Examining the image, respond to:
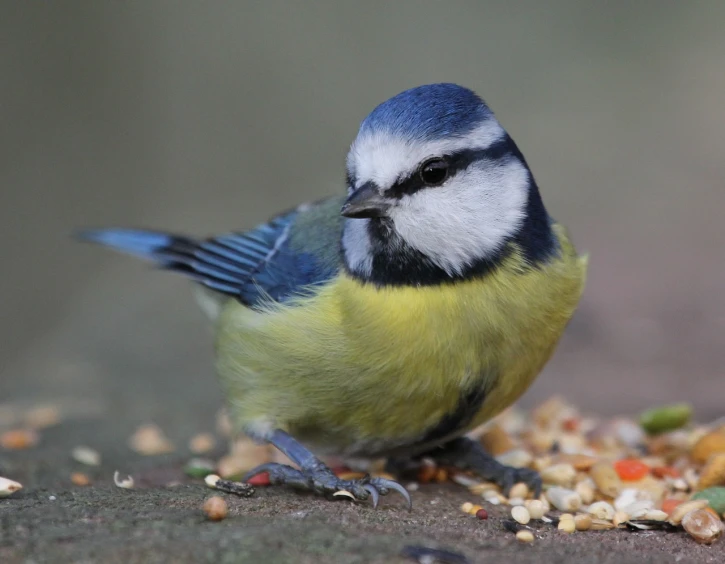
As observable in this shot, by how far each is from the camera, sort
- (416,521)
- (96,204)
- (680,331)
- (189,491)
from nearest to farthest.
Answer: (416,521) → (189,491) → (680,331) → (96,204)

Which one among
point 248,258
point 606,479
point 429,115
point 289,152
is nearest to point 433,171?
point 429,115

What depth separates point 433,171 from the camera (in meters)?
2.37

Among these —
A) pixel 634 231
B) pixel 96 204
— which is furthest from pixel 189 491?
pixel 96 204

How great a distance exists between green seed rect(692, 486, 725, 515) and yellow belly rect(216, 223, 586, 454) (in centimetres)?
60

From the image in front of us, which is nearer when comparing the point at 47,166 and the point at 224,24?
the point at 47,166

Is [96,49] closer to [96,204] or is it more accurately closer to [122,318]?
[96,204]

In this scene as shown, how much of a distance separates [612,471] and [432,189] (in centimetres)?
115

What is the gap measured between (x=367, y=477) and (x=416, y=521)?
0.28m

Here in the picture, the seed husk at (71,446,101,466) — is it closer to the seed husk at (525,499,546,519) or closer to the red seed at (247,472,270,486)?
the red seed at (247,472,270,486)

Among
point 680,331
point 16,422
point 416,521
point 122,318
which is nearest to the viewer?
point 416,521

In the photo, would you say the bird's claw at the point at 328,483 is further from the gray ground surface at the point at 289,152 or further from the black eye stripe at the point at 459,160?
the gray ground surface at the point at 289,152

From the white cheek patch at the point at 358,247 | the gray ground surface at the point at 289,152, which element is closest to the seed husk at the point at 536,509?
the white cheek patch at the point at 358,247

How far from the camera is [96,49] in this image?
364 inches

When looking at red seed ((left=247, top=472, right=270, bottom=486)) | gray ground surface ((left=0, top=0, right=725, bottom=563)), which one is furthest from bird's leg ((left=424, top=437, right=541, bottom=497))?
gray ground surface ((left=0, top=0, right=725, bottom=563))
